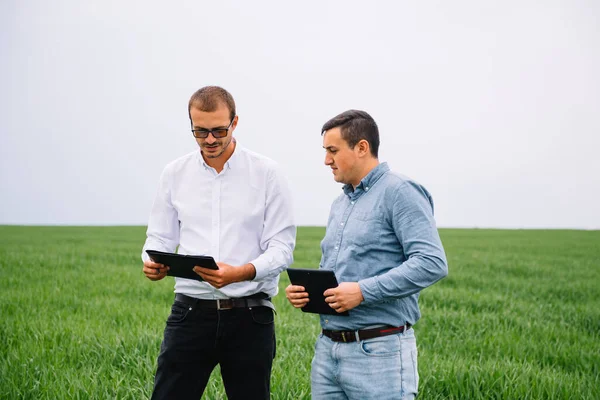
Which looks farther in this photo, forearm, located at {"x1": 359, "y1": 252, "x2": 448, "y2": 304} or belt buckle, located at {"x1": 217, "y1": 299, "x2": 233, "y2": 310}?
belt buckle, located at {"x1": 217, "y1": 299, "x2": 233, "y2": 310}

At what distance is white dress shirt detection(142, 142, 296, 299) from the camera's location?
10.5 feet

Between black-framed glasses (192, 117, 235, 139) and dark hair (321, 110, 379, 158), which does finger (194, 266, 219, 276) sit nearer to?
black-framed glasses (192, 117, 235, 139)

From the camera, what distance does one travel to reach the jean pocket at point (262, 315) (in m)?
3.13

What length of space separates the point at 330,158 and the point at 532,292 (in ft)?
32.9

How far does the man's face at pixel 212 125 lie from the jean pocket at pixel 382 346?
4.25 feet

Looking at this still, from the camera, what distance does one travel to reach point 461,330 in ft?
25.0

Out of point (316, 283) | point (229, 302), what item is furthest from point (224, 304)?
point (316, 283)

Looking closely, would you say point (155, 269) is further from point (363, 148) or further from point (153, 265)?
point (363, 148)

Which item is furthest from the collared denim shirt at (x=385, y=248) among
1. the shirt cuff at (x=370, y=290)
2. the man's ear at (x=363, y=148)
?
the man's ear at (x=363, y=148)

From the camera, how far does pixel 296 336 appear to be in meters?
6.76

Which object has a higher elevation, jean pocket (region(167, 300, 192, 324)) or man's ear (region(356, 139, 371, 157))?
man's ear (region(356, 139, 371, 157))

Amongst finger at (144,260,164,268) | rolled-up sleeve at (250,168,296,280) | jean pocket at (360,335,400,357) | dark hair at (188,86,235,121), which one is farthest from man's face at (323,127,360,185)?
finger at (144,260,164,268)

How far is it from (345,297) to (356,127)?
2.78ft

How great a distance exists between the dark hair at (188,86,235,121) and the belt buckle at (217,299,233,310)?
1018 mm
